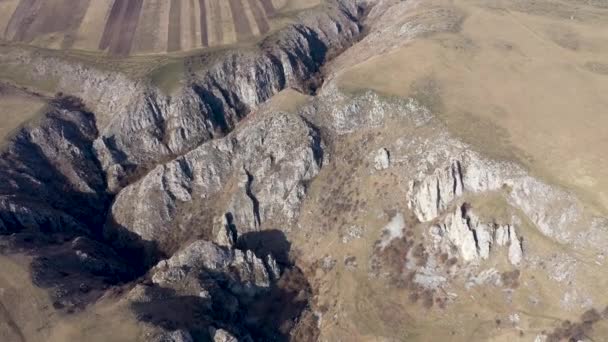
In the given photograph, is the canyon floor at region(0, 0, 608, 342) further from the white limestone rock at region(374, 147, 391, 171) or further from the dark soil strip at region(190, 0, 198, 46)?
the dark soil strip at region(190, 0, 198, 46)

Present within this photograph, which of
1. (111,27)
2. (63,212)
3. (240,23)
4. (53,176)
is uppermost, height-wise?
(111,27)

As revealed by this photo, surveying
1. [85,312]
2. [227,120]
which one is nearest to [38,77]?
[227,120]

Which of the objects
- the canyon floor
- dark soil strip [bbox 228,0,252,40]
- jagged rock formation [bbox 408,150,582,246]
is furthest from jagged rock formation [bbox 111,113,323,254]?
dark soil strip [bbox 228,0,252,40]

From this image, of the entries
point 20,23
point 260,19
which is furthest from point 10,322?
point 20,23

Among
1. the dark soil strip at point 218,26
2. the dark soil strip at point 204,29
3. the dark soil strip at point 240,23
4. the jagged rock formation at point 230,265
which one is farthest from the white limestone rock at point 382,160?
the dark soil strip at point 204,29

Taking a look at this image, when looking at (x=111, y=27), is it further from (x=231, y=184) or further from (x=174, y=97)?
(x=231, y=184)
